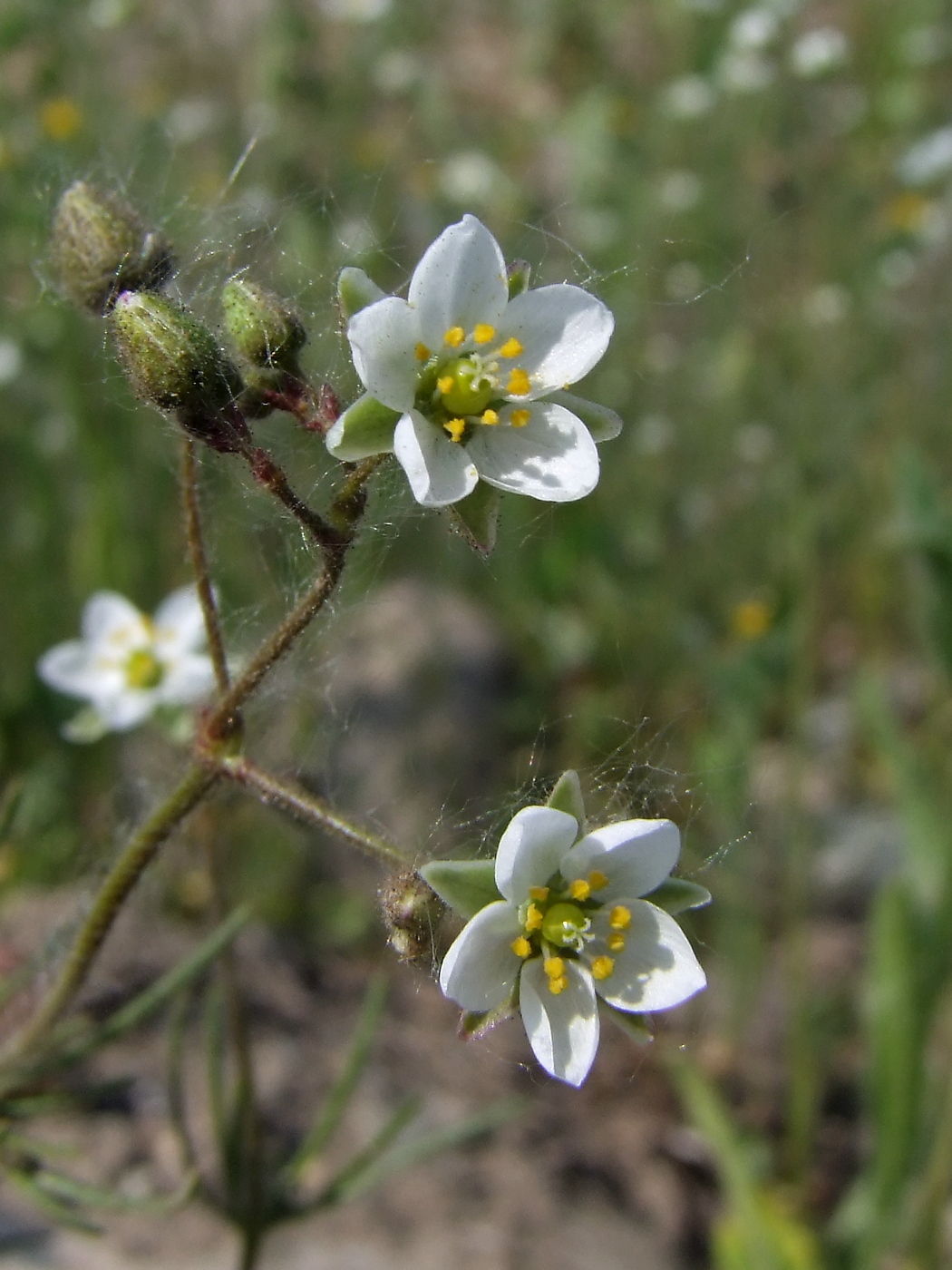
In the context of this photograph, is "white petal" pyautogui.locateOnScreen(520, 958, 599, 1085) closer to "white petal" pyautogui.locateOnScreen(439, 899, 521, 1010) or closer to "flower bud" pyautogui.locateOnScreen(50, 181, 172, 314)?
"white petal" pyautogui.locateOnScreen(439, 899, 521, 1010)

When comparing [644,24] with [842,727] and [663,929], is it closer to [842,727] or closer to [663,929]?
[842,727]

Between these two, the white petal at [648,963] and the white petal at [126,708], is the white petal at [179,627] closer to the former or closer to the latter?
the white petal at [126,708]

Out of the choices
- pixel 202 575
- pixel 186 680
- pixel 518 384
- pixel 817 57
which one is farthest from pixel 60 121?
pixel 518 384

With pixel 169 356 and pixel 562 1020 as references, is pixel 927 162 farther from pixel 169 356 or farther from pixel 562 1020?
pixel 562 1020

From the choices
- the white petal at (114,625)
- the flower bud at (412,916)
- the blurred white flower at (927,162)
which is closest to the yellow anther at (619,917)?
the flower bud at (412,916)

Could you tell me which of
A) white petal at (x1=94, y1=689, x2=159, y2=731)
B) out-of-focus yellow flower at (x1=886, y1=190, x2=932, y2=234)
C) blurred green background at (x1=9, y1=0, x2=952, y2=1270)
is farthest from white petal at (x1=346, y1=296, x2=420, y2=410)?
out-of-focus yellow flower at (x1=886, y1=190, x2=932, y2=234)

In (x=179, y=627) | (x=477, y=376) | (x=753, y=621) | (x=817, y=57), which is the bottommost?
(x=753, y=621)
